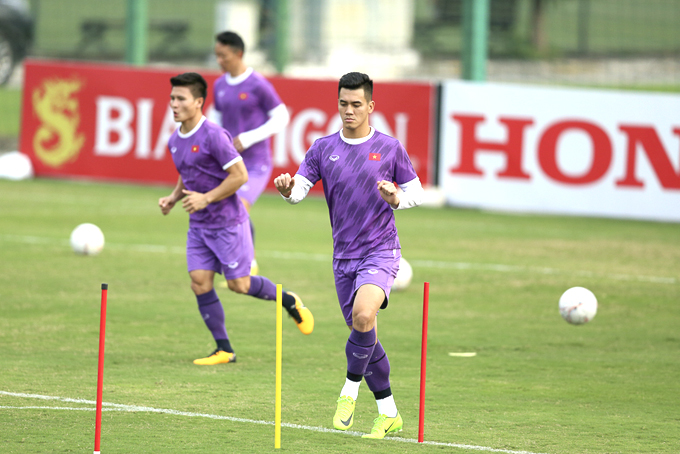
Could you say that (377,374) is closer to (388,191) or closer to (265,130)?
(388,191)

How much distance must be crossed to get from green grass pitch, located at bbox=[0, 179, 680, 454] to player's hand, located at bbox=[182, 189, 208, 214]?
1.18 meters

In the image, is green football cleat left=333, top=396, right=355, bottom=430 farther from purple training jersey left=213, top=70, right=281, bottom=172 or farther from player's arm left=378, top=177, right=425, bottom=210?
purple training jersey left=213, top=70, right=281, bottom=172

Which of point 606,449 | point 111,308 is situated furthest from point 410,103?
point 606,449

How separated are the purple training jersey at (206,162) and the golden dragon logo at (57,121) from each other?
12673 mm

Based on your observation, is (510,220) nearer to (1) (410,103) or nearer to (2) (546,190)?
(2) (546,190)

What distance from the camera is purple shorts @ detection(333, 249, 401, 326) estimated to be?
6.70 meters

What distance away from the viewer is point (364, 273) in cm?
672

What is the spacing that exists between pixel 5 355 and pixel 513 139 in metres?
11.4

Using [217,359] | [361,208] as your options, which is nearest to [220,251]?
[217,359]

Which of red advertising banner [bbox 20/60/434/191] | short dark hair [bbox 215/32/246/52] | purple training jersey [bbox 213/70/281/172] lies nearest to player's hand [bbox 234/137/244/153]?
purple training jersey [bbox 213/70/281/172]

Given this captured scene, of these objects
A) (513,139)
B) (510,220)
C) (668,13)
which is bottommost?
(510,220)

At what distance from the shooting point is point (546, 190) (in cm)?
1844

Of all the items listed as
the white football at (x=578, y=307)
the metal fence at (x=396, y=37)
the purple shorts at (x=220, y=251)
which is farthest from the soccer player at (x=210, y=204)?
the metal fence at (x=396, y=37)

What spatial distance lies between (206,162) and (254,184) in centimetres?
259
